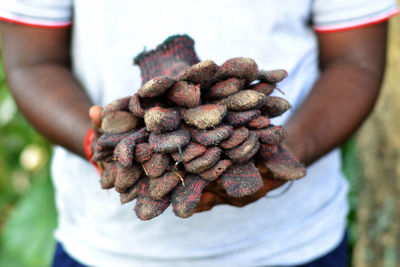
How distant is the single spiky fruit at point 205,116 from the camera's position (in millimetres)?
761

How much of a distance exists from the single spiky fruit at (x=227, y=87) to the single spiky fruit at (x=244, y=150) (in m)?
0.10

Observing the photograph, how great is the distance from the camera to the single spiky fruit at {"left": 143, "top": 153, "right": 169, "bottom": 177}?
769mm

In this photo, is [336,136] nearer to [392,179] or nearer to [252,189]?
[252,189]

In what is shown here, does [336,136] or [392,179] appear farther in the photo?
[392,179]

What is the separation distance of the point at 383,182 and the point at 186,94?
1.55 m

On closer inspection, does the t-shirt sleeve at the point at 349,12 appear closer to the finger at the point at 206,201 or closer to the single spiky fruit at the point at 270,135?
the single spiky fruit at the point at 270,135

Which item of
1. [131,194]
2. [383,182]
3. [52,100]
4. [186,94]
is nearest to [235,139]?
[186,94]

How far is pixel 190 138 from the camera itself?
0.80 meters

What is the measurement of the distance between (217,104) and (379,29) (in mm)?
624

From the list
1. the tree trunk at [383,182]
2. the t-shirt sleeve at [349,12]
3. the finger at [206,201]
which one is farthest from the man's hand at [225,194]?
the tree trunk at [383,182]

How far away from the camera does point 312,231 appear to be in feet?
3.84

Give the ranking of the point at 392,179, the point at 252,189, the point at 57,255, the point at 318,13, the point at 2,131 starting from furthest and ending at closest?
1. the point at 2,131
2. the point at 392,179
3. the point at 57,255
4. the point at 318,13
5. the point at 252,189

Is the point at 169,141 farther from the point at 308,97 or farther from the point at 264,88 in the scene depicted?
the point at 308,97

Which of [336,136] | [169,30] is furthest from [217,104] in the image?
[336,136]
